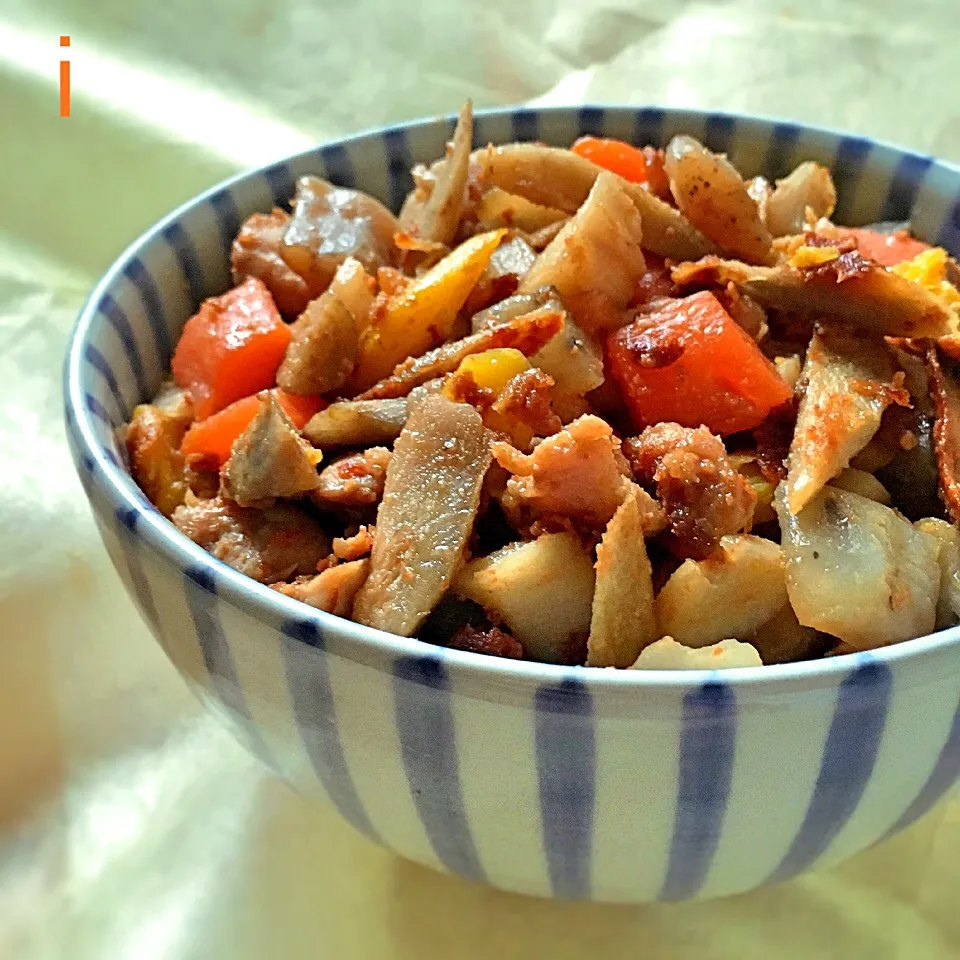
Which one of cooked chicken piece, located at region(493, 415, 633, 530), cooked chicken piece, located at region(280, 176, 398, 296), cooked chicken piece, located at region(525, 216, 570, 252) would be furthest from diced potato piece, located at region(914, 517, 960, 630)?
cooked chicken piece, located at region(280, 176, 398, 296)

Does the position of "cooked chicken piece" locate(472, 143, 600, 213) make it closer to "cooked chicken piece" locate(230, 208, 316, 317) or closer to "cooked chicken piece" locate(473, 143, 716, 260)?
"cooked chicken piece" locate(473, 143, 716, 260)

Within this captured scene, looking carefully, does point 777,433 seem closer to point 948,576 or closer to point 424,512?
point 948,576

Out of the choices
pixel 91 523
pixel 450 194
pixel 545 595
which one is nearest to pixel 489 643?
pixel 545 595

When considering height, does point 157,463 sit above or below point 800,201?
below

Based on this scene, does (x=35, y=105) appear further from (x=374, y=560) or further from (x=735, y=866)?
(x=735, y=866)

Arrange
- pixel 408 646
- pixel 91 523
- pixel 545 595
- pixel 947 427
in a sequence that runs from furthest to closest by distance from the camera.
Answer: pixel 91 523 → pixel 947 427 → pixel 545 595 → pixel 408 646

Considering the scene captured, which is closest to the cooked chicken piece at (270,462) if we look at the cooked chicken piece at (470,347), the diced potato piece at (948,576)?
the cooked chicken piece at (470,347)
